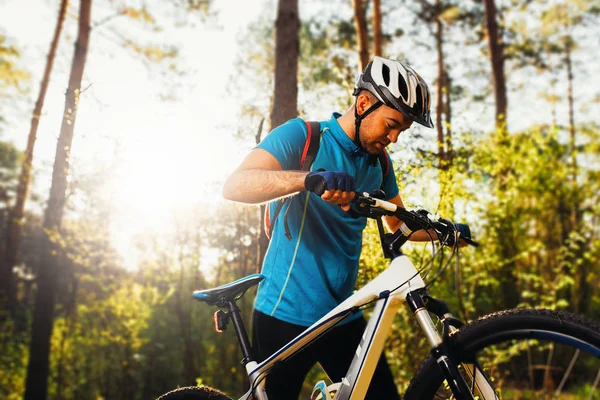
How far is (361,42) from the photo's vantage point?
8812mm

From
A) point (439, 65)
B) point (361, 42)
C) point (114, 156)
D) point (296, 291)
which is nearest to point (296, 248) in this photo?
point (296, 291)

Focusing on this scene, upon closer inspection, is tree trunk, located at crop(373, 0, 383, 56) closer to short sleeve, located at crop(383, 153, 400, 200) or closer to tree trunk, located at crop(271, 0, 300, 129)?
tree trunk, located at crop(271, 0, 300, 129)

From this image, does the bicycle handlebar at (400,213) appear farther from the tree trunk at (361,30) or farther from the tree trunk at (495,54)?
the tree trunk at (495,54)

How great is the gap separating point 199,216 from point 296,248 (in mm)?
5180

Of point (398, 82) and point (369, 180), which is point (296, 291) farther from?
point (398, 82)

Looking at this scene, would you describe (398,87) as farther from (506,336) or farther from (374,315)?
(506,336)

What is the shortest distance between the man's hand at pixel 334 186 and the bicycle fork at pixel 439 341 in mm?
454

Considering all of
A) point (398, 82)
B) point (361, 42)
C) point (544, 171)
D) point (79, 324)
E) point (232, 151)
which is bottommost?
point (79, 324)

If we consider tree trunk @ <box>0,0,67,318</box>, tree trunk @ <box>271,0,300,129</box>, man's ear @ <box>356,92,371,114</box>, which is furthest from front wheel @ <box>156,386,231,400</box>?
tree trunk @ <box>0,0,67,318</box>

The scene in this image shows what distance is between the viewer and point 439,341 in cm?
163

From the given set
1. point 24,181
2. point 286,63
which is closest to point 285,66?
point 286,63

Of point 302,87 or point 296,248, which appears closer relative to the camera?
point 296,248

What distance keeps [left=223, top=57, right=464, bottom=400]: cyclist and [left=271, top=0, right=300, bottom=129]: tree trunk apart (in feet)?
9.04

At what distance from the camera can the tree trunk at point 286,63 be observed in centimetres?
515
